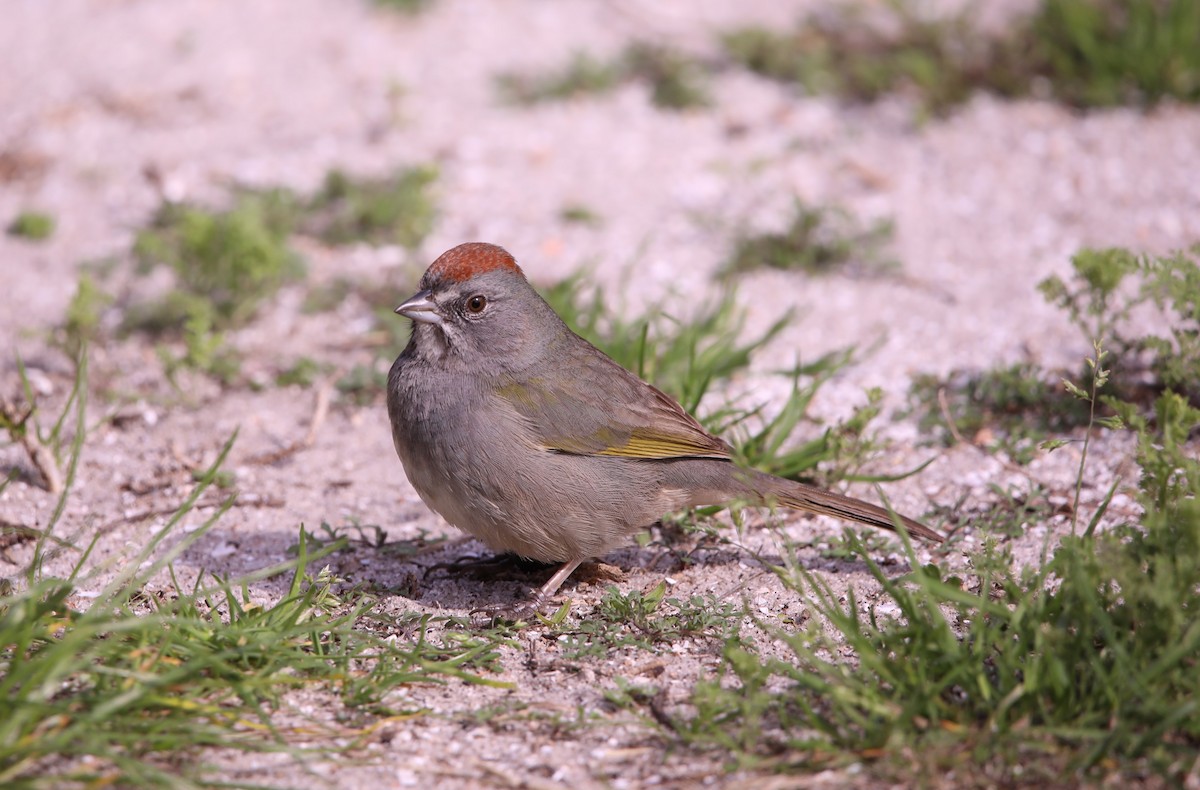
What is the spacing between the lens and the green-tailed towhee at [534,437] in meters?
4.36

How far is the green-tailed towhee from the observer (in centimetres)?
436

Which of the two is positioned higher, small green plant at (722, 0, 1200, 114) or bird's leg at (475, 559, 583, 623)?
small green plant at (722, 0, 1200, 114)

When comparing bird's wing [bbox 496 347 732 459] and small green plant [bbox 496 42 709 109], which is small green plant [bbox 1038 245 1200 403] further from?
small green plant [bbox 496 42 709 109]

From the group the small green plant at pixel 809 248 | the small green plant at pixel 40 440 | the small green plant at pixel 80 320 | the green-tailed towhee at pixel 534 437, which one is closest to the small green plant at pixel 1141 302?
the green-tailed towhee at pixel 534 437

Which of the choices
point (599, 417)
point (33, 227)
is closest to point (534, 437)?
point (599, 417)

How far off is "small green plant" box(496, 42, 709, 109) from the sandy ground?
0.36 feet

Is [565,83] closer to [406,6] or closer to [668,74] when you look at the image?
[668,74]

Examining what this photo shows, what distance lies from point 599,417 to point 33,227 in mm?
4547

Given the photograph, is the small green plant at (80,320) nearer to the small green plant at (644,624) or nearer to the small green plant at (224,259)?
the small green plant at (224,259)

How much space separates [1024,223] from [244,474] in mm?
4847

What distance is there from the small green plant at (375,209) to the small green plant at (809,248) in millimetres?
1895

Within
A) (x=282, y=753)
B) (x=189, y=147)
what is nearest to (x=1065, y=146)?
(x=189, y=147)

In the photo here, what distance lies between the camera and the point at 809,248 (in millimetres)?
7004

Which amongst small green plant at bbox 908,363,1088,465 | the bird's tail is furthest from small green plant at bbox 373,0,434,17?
the bird's tail
